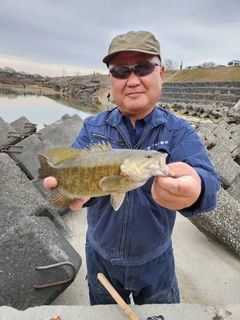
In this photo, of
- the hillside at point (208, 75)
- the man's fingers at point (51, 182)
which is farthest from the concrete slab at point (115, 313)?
the hillside at point (208, 75)

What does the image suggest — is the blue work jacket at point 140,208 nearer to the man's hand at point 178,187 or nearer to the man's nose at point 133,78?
the man's nose at point 133,78

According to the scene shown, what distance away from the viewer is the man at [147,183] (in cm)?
209

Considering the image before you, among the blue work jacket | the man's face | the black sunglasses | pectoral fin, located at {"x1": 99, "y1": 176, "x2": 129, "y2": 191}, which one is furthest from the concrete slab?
the black sunglasses

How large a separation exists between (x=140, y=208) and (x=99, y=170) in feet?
1.98

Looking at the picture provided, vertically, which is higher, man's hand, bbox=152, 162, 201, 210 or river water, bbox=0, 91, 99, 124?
man's hand, bbox=152, 162, 201, 210

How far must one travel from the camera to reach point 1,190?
3934 millimetres

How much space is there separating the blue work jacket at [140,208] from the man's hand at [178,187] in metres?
0.48

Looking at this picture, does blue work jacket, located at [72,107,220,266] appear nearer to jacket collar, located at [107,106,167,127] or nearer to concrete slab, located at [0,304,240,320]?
jacket collar, located at [107,106,167,127]

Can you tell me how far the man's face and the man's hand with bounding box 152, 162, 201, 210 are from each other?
0.73 m

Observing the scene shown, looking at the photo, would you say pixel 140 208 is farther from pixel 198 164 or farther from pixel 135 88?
pixel 135 88

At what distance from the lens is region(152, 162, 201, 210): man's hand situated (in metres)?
1.50

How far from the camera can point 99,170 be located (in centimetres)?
182

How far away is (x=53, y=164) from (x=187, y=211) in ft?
3.31

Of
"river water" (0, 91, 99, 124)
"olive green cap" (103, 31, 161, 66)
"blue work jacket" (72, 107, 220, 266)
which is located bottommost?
"river water" (0, 91, 99, 124)
